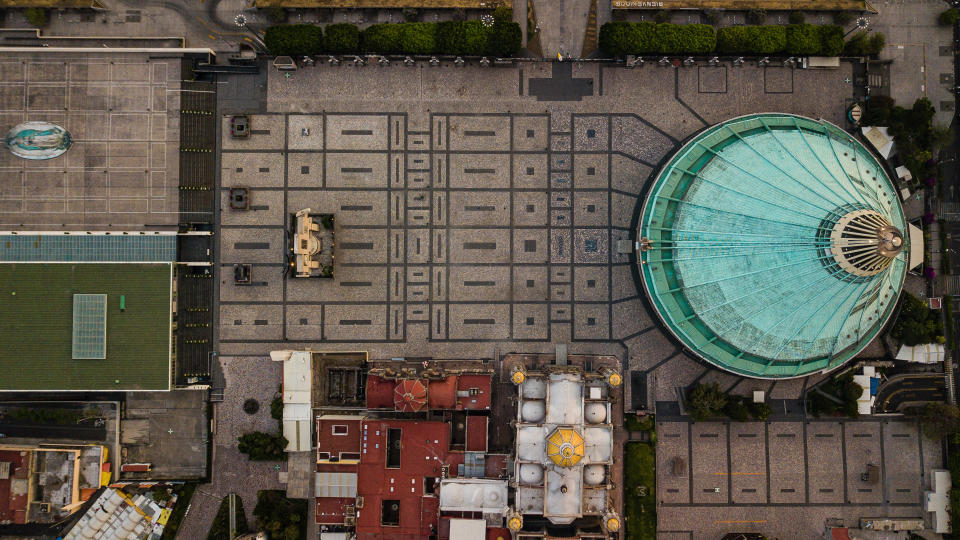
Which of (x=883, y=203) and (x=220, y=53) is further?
(x=220, y=53)

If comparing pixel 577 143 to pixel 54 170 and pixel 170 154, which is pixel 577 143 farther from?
pixel 54 170

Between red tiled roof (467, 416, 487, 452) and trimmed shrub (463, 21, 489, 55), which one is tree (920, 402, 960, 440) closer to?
red tiled roof (467, 416, 487, 452)

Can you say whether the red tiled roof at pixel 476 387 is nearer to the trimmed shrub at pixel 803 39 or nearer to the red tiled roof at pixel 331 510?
the red tiled roof at pixel 331 510

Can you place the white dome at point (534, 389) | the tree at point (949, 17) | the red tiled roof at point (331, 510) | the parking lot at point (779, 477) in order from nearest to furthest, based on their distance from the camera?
the white dome at point (534, 389)
the red tiled roof at point (331, 510)
the parking lot at point (779, 477)
the tree at point (949, 17)

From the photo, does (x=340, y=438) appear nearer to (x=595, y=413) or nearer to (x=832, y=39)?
(x=595, y=413)

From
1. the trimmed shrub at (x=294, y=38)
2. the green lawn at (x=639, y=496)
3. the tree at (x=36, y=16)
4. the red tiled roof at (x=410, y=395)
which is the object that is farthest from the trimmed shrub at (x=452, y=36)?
the green lawn at (x=639, y=496)

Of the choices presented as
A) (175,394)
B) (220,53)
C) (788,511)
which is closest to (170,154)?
(220,53)
